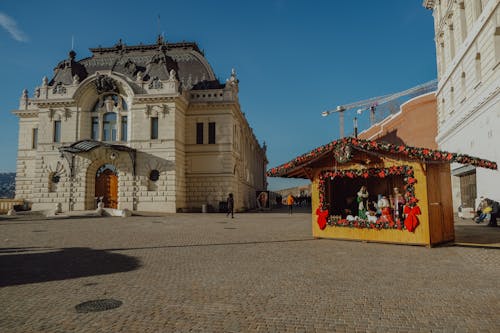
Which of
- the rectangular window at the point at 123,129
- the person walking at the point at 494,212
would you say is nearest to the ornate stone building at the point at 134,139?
the rectangular window at the point at 123,129

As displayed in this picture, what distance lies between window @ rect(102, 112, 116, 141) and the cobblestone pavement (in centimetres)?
2483

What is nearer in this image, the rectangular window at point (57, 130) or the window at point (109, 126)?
the rectangular window at point (57, 130)

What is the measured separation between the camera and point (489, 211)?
18.1 metres

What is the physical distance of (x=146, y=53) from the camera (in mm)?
40094

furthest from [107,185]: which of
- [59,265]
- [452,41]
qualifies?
[452,41]

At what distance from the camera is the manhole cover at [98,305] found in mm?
5598

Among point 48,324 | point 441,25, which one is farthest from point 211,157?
point 48,324

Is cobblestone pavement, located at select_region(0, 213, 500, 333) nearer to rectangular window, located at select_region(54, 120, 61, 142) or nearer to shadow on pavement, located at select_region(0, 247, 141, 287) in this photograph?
shadow on pavement, located at select_region(0, 247, 141, 287)

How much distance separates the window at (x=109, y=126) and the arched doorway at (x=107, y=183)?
2.83 m

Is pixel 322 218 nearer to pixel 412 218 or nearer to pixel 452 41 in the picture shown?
pixel 412 218

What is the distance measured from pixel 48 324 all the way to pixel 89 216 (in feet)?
82.2

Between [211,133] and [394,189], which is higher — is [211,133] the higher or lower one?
the higher one

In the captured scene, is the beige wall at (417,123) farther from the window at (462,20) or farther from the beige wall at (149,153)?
the beige wall at (149,153)

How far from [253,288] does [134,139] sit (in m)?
29.7
